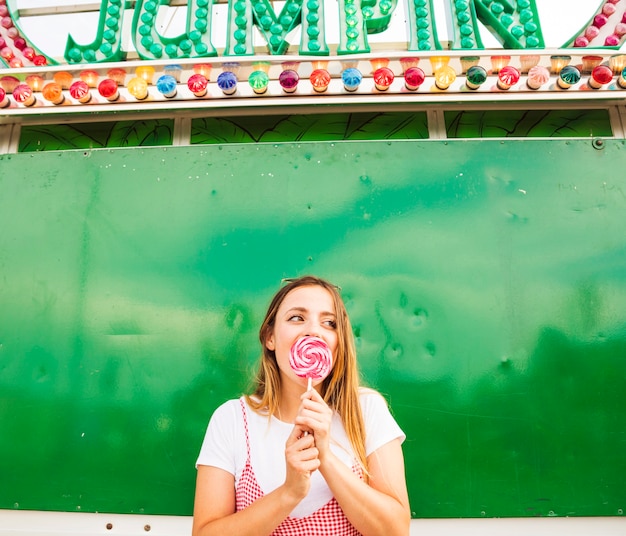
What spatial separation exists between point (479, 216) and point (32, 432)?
116 inches

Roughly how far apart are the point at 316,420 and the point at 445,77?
2304mm

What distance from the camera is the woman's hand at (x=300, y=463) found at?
1.32 meters

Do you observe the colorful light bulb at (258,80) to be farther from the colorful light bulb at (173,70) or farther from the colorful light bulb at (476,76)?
the colorful light bulb at (476,76)

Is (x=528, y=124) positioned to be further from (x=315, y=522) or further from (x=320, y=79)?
(x=315, y=522)

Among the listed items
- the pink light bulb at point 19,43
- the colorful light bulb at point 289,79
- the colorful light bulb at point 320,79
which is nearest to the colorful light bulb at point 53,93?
the pink light bulb at point 19,43

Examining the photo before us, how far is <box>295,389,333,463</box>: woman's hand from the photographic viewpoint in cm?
134

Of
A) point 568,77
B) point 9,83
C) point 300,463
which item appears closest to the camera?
point 300,463

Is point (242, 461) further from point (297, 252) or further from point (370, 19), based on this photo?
point (370, 19)

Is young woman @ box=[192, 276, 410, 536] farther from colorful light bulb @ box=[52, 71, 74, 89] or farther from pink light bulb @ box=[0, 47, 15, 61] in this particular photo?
pink light bulb @ box=[0, 47, 15, 61]

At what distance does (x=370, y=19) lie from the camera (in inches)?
118

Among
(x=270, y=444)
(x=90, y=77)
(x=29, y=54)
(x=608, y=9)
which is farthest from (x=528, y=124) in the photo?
(x=29, y=54)

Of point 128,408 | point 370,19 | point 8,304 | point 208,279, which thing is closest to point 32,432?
point 128,408

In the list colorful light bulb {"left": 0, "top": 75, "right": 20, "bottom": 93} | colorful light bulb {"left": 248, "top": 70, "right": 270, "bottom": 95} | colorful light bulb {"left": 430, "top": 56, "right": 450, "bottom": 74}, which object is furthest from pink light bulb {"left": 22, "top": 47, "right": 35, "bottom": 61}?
colorful light bulb {"left": 430, "top": 56, "right": 450, "bottom": 74}

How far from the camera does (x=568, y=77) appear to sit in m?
2.73
